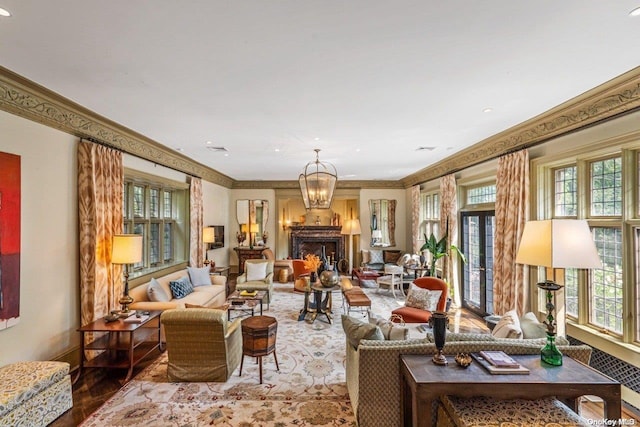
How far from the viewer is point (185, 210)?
7.24 m

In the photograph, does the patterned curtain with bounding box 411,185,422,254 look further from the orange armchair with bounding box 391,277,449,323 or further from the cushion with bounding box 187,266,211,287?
the cushion with bounding box 187,266,211,287

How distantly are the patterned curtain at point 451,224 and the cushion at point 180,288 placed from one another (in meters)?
5.48

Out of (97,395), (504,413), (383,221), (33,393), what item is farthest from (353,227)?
(33,393)

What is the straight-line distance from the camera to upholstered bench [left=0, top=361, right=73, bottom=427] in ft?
8.02

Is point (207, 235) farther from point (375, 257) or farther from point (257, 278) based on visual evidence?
point (375, 257)

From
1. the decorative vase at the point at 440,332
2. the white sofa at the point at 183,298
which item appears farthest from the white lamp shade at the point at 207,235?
the decorative vase at the point at 440,332

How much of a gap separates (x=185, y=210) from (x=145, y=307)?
308 cm

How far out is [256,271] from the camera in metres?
7.33

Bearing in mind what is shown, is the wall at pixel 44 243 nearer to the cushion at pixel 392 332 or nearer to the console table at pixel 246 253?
the cushion at pixel 392 332

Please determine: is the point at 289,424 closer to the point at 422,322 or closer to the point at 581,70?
the point at 422,322

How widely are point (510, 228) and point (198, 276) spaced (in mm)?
5807

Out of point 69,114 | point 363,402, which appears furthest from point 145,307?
point 363,402

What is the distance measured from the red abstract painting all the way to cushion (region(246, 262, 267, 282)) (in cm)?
445

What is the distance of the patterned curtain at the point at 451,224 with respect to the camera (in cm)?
672
